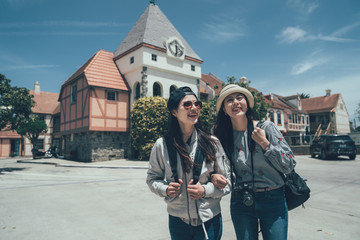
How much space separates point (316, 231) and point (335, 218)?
896 mm

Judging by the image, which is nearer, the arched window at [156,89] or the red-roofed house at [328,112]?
the arched window at [156,89]

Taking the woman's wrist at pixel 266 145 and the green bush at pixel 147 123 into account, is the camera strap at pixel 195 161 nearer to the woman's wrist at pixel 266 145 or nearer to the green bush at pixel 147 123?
the woman's wrist at pixel 266 145

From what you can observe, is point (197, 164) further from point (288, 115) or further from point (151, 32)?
point (288, 115)

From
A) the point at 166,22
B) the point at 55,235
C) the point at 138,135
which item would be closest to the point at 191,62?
the point at 166,22

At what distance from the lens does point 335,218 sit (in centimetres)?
428

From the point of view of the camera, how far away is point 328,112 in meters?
39.3

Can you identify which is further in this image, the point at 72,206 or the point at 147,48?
the point at 147,48

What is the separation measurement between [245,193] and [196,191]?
480 mm

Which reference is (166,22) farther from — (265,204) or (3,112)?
(265,204)

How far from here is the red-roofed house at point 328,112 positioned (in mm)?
39062

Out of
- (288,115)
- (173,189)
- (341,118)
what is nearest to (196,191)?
(173,189)

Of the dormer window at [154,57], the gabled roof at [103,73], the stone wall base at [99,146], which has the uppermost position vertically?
the dormer window at [154,57]

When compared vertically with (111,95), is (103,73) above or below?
above

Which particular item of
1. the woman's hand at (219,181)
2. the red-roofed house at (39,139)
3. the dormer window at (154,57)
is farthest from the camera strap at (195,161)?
the red-roofed house at (39,139)
